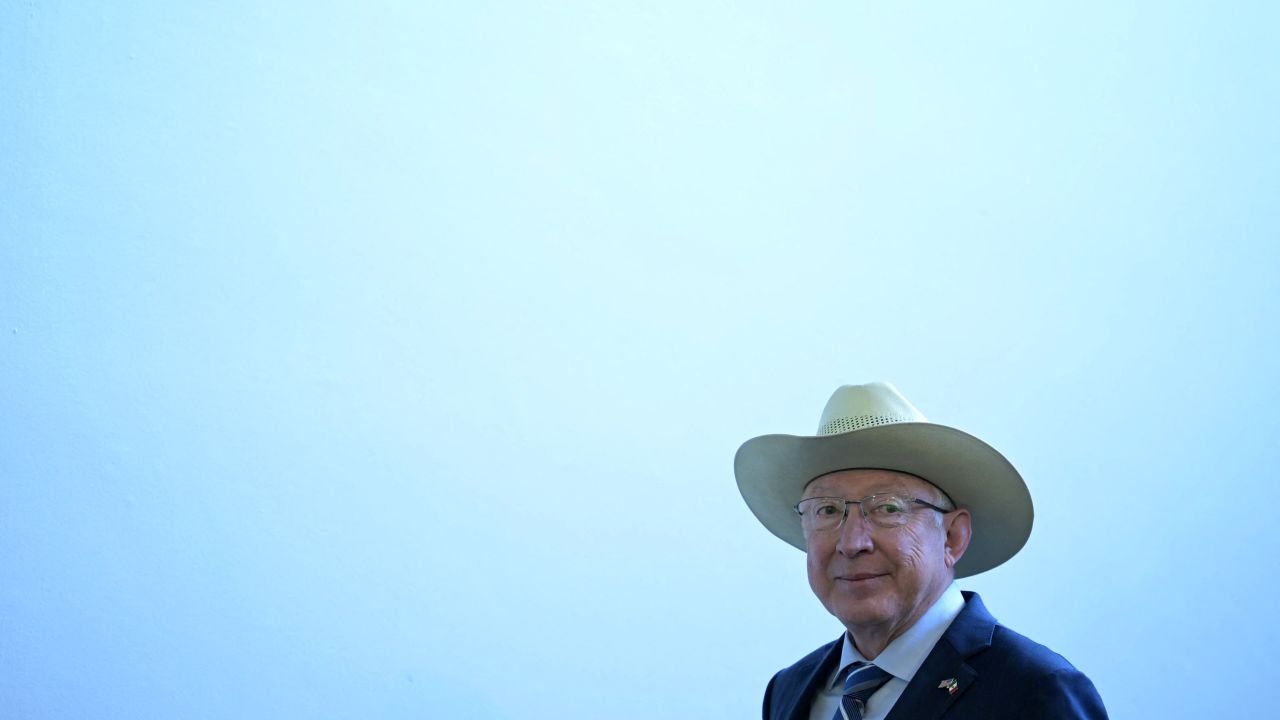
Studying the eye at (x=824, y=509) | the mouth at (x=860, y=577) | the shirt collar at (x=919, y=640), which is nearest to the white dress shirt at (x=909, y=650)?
the shirt collar at (x=919, y=640)

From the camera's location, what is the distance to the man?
6.29 ft

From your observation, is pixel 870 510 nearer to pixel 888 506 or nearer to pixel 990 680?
pixel 888 506

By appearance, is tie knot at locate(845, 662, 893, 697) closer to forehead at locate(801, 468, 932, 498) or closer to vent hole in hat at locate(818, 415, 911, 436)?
forehead at locate(801, 468, 932, 498)

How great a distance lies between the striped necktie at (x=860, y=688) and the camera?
2031 millimetres

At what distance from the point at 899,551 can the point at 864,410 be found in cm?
28

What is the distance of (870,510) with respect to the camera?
6.85 feet

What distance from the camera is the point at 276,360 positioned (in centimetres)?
259

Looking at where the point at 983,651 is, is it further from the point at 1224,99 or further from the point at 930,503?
the point at 1224,99

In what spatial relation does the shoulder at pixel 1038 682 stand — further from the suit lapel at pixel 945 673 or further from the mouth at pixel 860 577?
the mouth at pixel 860 577

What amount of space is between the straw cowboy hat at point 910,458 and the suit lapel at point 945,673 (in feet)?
0.86

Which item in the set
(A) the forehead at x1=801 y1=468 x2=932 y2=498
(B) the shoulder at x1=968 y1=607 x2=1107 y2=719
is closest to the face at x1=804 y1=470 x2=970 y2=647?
(A) the forehead at x1=801 y1=468 x2=932 y2=498

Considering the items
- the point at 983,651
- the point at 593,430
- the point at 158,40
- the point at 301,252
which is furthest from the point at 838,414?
the point at 158,40

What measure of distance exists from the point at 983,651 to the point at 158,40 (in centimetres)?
208

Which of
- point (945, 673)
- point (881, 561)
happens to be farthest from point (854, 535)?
point (945, 673)
